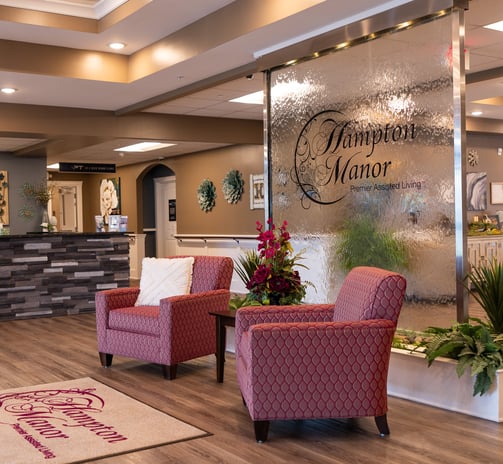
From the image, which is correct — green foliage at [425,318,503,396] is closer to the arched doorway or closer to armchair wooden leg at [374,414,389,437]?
armchair wooden leg at [374,414,389,437]

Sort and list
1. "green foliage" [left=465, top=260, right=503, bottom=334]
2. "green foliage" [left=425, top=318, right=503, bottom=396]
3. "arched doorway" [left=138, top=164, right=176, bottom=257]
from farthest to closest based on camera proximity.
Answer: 1. "arched doorway" [left=138, top=164, right=176, bottom=257]
2. "green foliage" [left=465, top=260, right=503, bottom=334]
3. "green foliage" [left=425, top=318, right=503, bottom=396]

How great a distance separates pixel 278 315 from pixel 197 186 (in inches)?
311

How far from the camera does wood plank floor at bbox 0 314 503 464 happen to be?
320 centimetres

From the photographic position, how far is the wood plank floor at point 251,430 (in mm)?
3201

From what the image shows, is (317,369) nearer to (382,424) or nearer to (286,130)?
(382,424)

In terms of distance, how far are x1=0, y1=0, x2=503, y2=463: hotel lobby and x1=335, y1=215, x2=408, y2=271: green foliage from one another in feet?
0.27

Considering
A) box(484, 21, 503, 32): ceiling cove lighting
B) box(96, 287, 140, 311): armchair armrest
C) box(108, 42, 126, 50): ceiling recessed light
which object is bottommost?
box(96, 287, 140, 311): armchair armrest

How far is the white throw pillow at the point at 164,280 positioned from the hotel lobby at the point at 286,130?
548 millimetres

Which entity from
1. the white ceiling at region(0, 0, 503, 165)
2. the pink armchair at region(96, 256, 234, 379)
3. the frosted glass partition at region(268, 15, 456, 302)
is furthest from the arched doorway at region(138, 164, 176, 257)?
the pink armchair at region(96, 256, 234, 379)

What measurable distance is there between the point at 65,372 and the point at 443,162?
3.09 m

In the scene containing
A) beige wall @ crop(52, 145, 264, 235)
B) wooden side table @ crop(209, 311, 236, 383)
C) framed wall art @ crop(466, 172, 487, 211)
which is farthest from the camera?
Answer: beige wall @ crop(52, 145, 264, 235)

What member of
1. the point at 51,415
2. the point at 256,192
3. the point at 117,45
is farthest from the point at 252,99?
the point at 51,415

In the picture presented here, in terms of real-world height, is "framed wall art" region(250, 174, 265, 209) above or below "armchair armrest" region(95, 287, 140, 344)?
above

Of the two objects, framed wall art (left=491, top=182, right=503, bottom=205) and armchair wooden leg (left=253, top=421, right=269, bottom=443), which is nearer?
armchair wooden leg (left=253, top=421, right=269, bottom=443)
